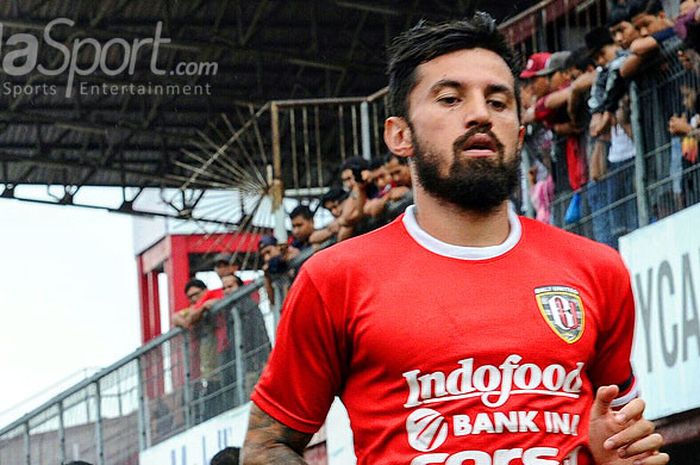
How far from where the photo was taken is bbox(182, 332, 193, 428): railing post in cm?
1664

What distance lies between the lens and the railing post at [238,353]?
1537 centimetres

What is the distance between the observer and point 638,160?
997 cm

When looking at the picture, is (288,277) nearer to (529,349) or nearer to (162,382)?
(162,382)

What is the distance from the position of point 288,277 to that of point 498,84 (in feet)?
33.3

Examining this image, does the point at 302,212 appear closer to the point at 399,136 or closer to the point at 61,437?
the point at 61,437

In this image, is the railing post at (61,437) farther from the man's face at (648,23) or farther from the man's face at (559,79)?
the man's face at (648,23)

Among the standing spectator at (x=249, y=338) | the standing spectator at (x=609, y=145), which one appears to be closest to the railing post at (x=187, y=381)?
the standing spectator at (x=249, y=338)

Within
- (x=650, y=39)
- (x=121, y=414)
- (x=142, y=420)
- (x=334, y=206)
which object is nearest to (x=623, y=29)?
(x=650, y=39)

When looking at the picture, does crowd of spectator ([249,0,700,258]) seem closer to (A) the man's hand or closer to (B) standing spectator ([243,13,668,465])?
(B) standing spectator ([243,13,668,465])

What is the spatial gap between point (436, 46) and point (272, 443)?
1.01 metres

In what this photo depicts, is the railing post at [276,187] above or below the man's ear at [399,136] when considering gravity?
above

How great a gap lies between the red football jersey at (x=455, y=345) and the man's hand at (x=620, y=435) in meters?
A: 0.04

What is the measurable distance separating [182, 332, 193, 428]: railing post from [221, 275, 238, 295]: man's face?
620 millimetres

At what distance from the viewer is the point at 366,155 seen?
14539 millimetres
